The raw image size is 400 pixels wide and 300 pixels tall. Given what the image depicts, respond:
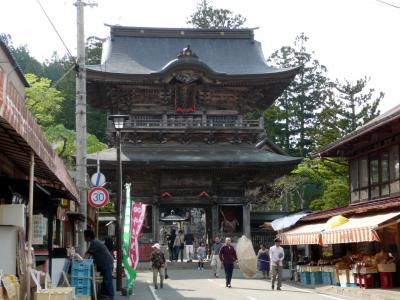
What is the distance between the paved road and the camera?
17344 mm

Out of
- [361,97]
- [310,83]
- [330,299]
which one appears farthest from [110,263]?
[310,83]

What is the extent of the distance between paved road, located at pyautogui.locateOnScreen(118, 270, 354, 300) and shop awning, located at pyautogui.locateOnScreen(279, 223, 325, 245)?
1.86 m

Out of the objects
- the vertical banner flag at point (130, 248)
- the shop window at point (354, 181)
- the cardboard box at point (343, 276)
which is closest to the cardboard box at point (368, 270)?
the cardboard box at point (343, 276)

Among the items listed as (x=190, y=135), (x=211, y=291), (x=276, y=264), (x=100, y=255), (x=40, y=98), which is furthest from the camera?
(x=40, y=98)

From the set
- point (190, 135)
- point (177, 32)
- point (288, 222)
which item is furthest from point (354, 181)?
point (177, 32)

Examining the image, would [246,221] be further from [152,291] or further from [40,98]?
[40,98]

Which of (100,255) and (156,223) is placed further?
(156,223)

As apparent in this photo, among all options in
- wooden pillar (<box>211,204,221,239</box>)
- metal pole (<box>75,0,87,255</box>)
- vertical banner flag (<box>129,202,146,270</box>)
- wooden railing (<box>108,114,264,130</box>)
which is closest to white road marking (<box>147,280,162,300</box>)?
vertical banner flag (<box>129,202,146,270</box>)

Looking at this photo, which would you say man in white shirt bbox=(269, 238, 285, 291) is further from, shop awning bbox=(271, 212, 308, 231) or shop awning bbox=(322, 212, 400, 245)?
shop awning bbox=(271, 212, 308, 231)

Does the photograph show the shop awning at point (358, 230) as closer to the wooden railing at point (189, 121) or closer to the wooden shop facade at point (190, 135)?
the wooden shop facade at point (190, 135)

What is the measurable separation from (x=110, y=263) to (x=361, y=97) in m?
30.3

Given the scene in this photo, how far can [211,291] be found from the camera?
19.3 m

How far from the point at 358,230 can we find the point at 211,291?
15.9 feet

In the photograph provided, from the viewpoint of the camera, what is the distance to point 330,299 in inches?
668
